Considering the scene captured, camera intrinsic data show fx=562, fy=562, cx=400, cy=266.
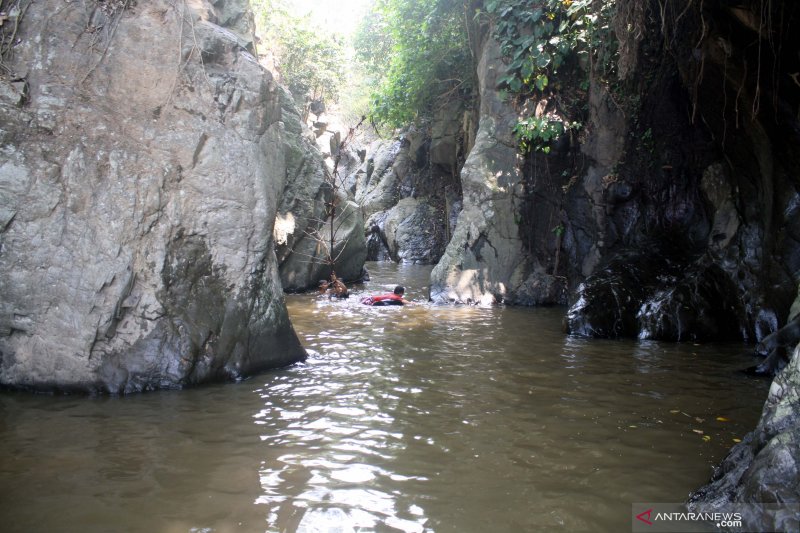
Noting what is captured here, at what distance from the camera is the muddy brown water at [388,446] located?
2928 millimetres

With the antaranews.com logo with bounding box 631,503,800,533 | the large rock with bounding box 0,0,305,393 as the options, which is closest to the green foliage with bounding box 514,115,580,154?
the large rock with bounding box 0,0,305,393

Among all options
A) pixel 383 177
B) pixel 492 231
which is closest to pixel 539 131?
pixel 492 231

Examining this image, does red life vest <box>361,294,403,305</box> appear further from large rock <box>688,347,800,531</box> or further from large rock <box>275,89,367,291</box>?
large rock <box>688,347,800,531</box>

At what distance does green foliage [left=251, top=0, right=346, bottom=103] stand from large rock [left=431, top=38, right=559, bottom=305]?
13496 mm

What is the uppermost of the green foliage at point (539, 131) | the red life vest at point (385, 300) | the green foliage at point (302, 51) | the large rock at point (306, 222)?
the green foliage at point (302, 51)

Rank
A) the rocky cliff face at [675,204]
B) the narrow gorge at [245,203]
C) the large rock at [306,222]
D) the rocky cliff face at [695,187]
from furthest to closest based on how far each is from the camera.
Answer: the large rock at [306,222] < the rocky cliff face at [695,187] < the rocky cliff face at [675,204] < the narrow gorge at [245,203]

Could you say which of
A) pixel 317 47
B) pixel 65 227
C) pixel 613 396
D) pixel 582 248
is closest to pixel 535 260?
pixel 582 248

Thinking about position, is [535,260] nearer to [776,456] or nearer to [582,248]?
[582,248]

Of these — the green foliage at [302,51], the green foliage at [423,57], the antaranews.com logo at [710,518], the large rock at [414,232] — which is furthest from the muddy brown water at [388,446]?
the green foliage at [302,51]

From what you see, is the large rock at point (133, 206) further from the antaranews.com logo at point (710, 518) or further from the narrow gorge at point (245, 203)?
the antaranews.com logo at point (710, 518)

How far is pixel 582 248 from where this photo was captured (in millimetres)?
10336

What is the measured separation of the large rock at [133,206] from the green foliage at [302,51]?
57.3 feet

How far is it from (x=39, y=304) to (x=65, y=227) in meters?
0.70

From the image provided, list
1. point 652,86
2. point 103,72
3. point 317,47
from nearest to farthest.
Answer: point 103,72
point 652,86
point 317,47
